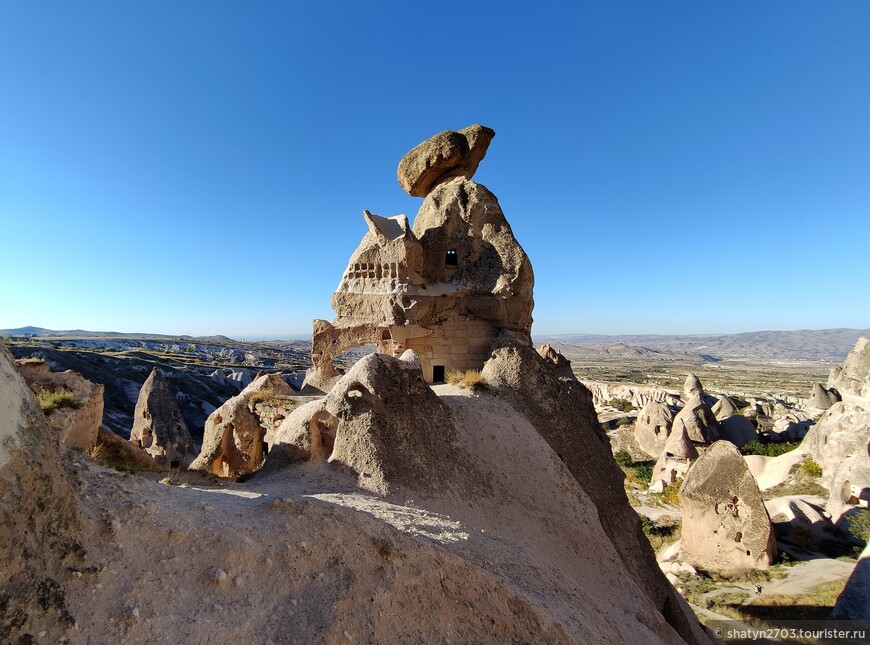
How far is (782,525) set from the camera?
1545cm

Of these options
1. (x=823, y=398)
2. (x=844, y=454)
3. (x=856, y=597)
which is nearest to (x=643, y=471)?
(x=844, y=454)

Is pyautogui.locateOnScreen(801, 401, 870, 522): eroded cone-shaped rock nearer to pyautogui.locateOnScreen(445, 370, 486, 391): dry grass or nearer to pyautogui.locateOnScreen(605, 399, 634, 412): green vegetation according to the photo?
pyautogui.locateOnScreen(445, 370, 486, 391): dry grass

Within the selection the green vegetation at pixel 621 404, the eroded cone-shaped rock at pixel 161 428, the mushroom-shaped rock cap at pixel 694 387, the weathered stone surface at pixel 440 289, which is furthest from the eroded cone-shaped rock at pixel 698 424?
the eroded cone-shaped rock at pixel 161 428

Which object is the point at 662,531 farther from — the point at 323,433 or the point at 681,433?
the point at 323,433

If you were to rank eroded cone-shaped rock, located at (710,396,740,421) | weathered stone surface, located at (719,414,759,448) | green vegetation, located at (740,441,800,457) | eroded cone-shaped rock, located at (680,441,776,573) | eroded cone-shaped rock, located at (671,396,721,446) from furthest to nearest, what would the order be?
eroded cone-shaped rock, located at (710,396,740,421) → weathered stone surface, located at (719,414,759,448) → eroded cone-shaped rock, located at (671,396,721,446) → green vegetation, located at (740,441,800,457) → eroded cone-shaped rock, located at (680,441,776,573)

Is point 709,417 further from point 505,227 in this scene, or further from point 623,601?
point 623,601

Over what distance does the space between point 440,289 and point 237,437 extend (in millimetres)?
5466

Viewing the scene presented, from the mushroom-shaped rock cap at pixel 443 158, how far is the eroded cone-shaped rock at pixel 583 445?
599 cm

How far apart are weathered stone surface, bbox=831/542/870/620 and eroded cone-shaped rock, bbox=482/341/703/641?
433 cm

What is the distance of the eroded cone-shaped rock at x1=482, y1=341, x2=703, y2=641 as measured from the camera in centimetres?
780

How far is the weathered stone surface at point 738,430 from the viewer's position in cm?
2708

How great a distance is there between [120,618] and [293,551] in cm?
109

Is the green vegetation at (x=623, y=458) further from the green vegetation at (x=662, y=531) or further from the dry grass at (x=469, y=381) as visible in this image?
the dry grass at (x=469, y=381)

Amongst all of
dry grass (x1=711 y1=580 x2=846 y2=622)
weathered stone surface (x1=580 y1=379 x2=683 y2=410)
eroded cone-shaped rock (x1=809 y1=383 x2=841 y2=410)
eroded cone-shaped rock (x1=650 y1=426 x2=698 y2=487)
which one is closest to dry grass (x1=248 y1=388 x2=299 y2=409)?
dry grass (x1=711 y1=580 x2=846 y2=622)
